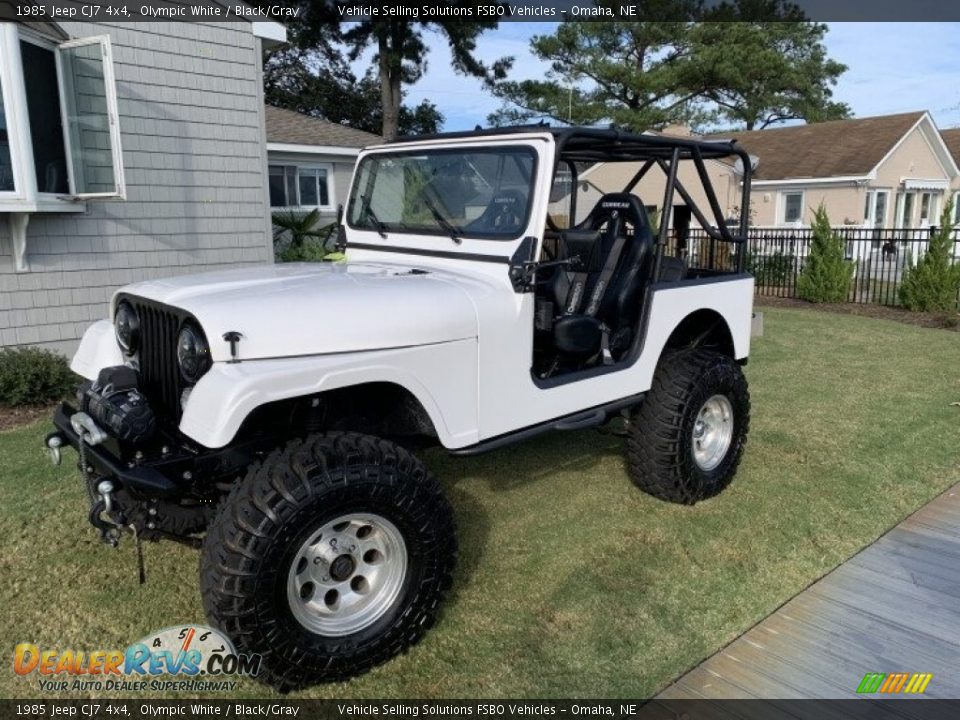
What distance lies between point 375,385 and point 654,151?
2.25m

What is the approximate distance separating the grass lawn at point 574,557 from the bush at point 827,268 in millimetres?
8029

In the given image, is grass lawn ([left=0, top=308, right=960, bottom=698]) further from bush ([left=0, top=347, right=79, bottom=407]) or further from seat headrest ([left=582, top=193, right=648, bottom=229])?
seat headrest ([left=582, top=193, right=648, bottom=229])

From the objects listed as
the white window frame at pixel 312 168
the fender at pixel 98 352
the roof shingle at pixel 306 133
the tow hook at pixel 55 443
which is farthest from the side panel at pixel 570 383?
the white window frame at pixel 312 168

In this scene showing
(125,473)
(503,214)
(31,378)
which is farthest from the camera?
(31,378)

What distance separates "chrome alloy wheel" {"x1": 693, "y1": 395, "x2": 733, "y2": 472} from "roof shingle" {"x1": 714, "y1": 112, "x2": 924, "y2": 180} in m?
19.1

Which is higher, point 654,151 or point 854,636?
point 654,151

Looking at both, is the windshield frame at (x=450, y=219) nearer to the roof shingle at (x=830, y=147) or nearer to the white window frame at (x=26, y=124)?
the white window frame at (x=26, y=124)

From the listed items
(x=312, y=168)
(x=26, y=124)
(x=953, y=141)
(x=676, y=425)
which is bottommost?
(x=676, y=425)

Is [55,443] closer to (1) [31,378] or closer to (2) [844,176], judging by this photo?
(1) [31,378]

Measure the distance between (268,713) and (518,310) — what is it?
6.12 ft

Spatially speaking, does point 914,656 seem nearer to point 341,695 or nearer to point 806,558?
point 806,558

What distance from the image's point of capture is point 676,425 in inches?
161

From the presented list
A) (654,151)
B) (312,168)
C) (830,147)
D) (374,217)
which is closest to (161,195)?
(374,217)

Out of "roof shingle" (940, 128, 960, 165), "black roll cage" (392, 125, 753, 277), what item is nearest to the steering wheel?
"black roll cage" (392, 125, 753, 277)
